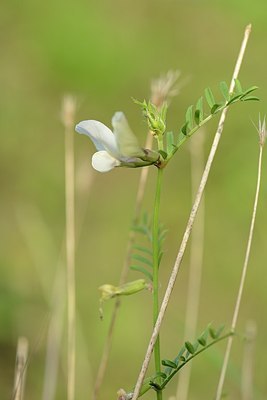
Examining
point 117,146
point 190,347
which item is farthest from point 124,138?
point 190,347

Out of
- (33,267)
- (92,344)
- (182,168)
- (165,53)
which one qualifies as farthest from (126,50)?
(92,344)

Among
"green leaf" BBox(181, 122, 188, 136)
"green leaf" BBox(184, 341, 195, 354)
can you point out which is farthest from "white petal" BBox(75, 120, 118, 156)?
"green leaf" BBox(184, 341, 195, 354)

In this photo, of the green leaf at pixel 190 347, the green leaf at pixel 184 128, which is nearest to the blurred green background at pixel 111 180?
the green leaf at pixel 190 347

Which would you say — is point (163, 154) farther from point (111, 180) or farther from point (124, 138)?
point (111, 180)

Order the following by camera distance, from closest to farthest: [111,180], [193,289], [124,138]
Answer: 1. [124,138]
2. [193,289]
3. [111,180]

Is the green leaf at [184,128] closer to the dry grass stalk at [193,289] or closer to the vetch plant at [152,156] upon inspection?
the vetch plant at [152,156]

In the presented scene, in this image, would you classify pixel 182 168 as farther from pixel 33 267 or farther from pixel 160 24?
pixel 160 24
